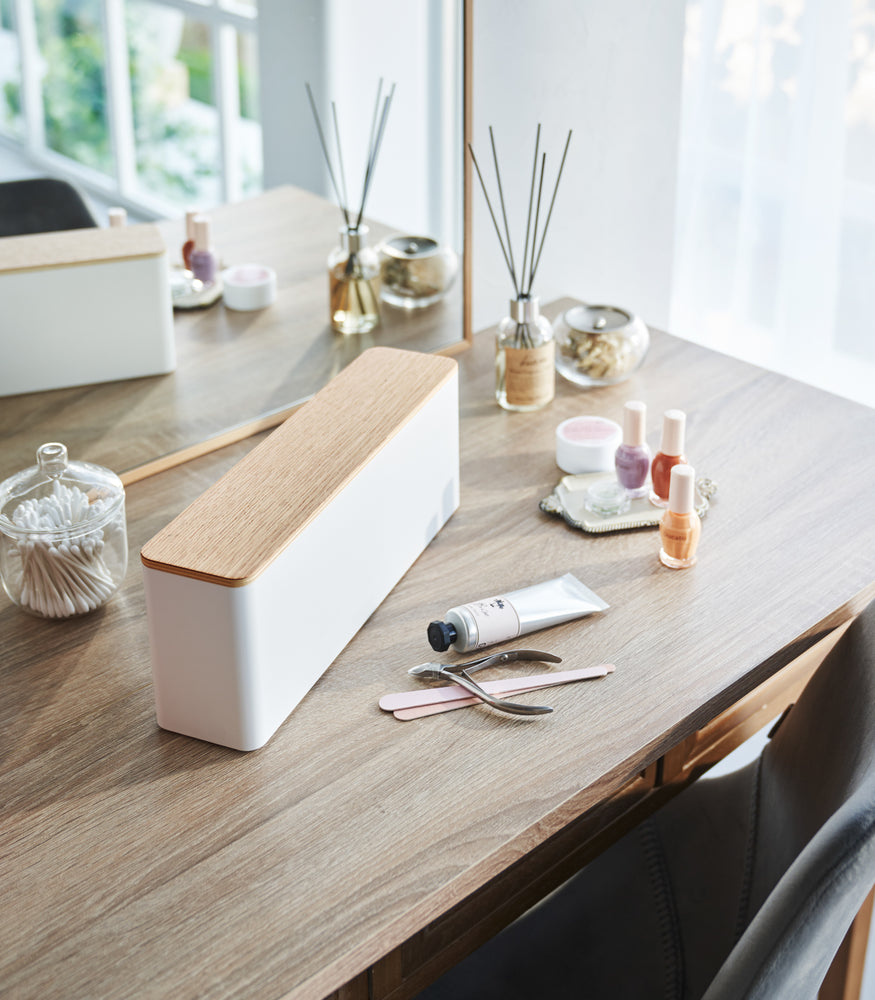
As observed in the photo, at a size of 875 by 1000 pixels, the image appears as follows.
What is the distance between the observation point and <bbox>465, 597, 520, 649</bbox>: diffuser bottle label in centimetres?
92

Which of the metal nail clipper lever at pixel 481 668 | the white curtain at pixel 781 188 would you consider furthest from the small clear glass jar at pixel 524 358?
the white curtain at pixel 781 188

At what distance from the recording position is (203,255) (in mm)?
1211

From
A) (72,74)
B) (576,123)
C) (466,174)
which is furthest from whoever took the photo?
(576,123)

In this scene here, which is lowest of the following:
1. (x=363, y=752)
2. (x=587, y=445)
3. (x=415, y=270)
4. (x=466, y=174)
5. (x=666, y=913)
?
(x=666, y=913)

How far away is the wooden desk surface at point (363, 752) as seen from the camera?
2.26 feet

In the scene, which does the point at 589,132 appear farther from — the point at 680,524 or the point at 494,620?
the point at 494,620

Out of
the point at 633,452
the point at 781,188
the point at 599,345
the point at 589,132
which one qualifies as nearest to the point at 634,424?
the point at 633,452

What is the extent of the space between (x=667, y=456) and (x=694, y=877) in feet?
1.42

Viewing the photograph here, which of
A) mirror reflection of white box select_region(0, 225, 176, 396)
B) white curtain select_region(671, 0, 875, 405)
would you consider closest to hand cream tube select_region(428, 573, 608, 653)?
mirror reflection of white box select_region(0, 225, 176, 396)

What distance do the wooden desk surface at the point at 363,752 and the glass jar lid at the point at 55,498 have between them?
0.36ft

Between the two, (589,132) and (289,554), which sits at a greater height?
(589,132)

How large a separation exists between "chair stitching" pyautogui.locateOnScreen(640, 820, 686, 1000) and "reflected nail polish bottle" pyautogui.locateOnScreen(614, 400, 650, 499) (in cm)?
36

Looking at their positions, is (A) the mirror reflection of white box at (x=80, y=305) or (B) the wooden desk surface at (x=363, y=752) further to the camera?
(A) the mirror reflection of white box at (x=80, y=305)

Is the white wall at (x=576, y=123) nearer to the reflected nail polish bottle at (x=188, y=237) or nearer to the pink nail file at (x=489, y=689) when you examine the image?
the reflected nail polish bottle at (x=188, y=237)
